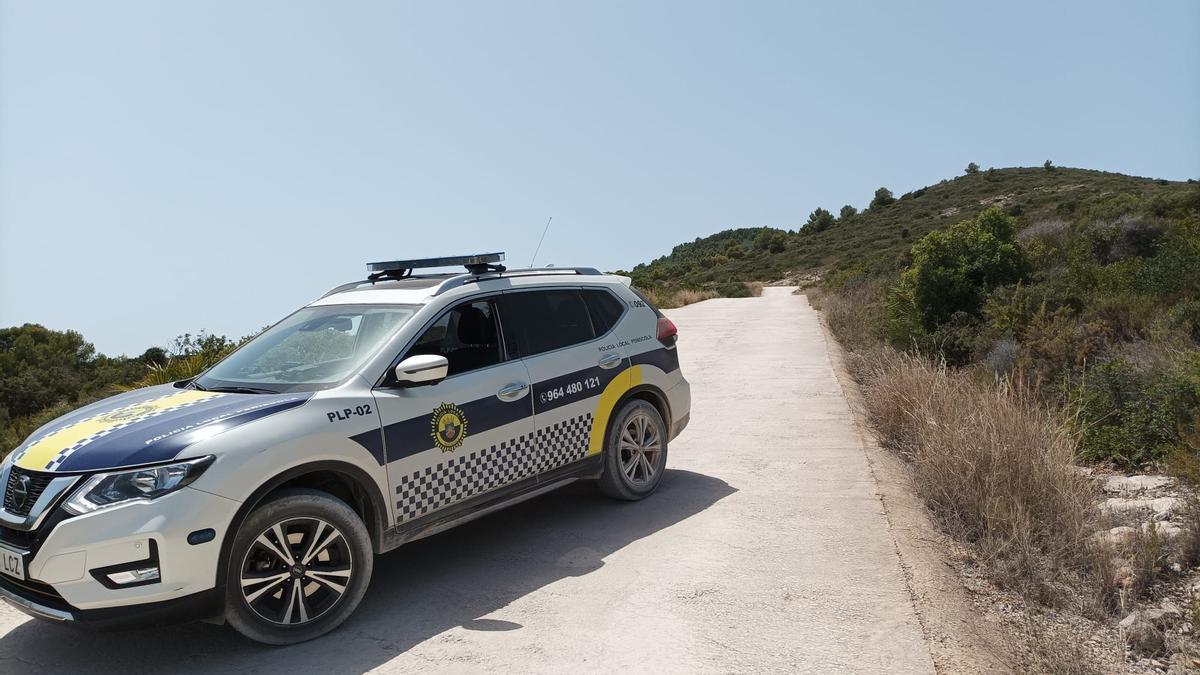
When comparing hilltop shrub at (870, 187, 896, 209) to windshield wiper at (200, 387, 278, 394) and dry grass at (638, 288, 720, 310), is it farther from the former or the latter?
windshield wiper at (200, 387, 278, 394)

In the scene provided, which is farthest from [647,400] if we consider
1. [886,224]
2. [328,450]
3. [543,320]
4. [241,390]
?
[886,224]

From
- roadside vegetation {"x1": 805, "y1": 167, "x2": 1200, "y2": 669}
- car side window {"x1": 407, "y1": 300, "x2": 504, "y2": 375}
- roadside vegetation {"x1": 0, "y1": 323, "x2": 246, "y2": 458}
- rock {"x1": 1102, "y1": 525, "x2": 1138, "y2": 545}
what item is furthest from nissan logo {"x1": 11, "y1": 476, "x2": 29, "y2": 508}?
roadside vegetation {"x1": 0, "y1": 323, "x2": 246, "y2": 458}

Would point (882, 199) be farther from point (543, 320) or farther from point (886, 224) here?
point (543, 320)

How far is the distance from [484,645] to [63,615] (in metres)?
1.91

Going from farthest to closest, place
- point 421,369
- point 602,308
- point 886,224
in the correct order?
point 886,224 → point 602,308 → point 421,369

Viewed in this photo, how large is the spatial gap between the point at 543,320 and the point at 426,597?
2.01 m

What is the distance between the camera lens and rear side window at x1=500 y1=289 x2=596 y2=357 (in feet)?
18.9

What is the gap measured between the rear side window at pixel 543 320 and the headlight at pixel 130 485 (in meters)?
2.23

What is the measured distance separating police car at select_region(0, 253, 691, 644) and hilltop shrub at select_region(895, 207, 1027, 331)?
1148 centimetres

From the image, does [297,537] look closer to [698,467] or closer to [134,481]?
[134,481]

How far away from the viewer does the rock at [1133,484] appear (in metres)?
6.87

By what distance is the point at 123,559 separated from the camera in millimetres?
3838

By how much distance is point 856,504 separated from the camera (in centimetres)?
648

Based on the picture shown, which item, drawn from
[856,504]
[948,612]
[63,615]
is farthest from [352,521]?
[856,504]
